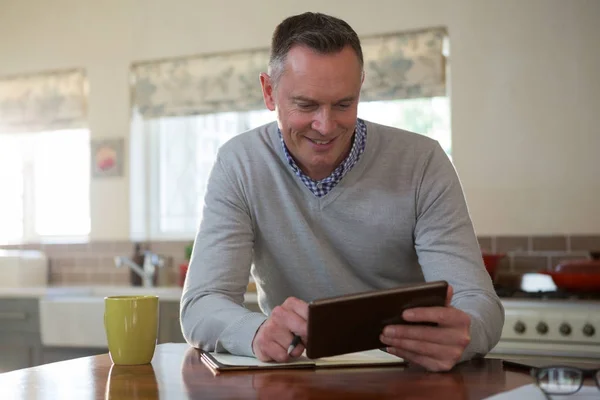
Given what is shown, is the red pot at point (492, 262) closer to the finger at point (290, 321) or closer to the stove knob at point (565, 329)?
the stove knob at point (565, 329)

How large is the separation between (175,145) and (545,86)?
6.73 ft

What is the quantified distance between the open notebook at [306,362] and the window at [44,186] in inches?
138

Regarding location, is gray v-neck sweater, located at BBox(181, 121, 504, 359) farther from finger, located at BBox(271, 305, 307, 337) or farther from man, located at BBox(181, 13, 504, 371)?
finger, located at BBox(271, 305, 307, 337)

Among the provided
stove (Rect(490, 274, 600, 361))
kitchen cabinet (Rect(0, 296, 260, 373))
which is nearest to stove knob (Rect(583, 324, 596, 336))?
stove (Rect(490, 274, 600, 361))

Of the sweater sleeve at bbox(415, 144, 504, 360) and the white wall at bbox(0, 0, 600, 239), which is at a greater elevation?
the white wall at bbox(0, 0, 600, 239)

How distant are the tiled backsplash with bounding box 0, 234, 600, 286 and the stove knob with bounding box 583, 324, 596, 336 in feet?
2.29

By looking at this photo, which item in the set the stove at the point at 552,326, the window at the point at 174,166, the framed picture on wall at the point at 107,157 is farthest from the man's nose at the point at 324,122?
the framed picture on wall at the point at 107,157

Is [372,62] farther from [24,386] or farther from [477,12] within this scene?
[24,386]

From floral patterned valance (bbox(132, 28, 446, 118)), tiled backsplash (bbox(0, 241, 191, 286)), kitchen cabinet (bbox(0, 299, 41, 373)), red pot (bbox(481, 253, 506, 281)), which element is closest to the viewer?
red pot (bbox(481, 253, 506, 281))

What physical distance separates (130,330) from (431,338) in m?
0.54

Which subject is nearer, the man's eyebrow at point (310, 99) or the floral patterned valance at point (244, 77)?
the man's eyebrow at point (310, 99)

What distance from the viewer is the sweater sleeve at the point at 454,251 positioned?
1.55 m

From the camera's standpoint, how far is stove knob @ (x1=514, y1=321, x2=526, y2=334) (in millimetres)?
3074

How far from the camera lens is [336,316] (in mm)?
1267
